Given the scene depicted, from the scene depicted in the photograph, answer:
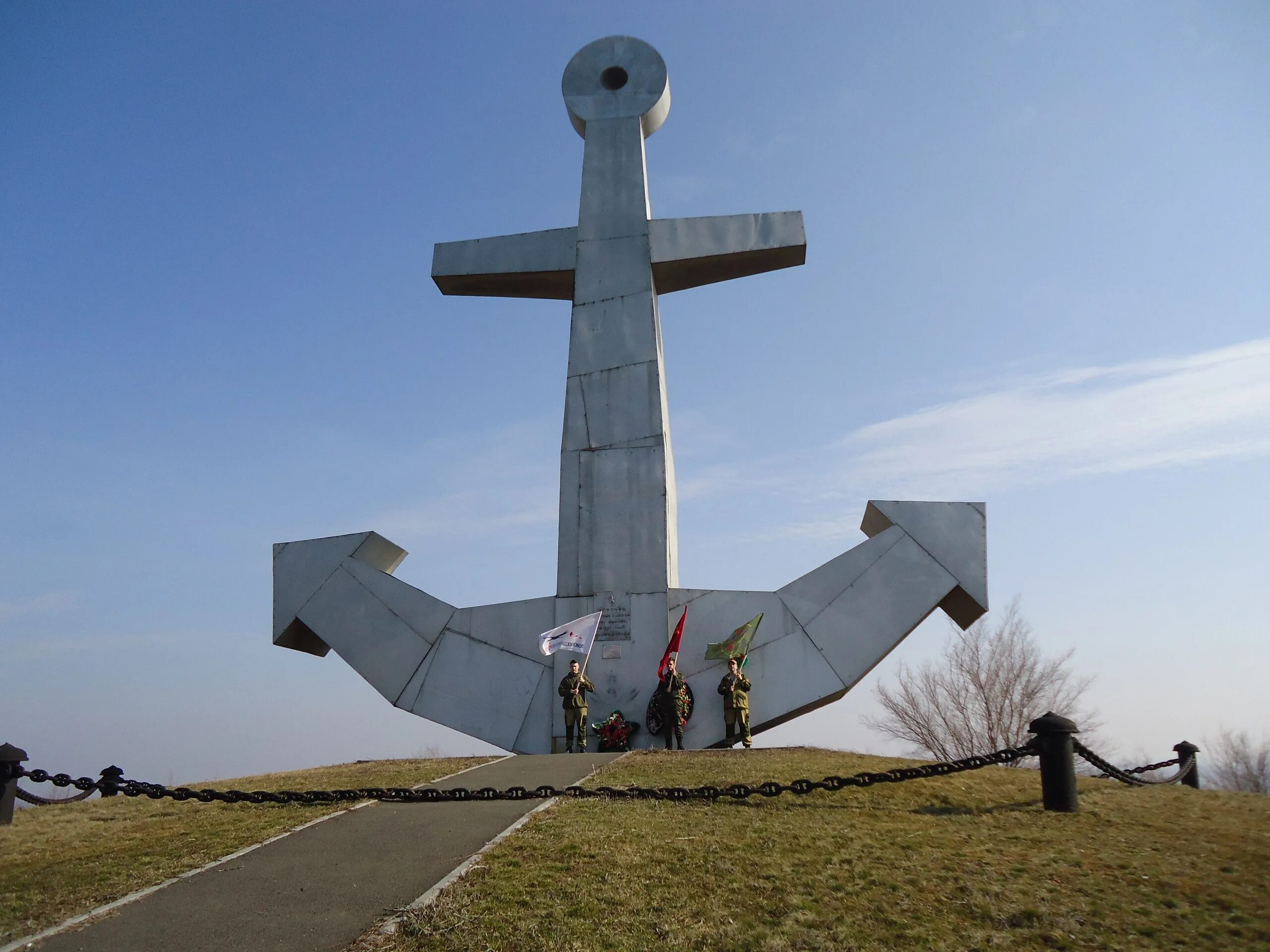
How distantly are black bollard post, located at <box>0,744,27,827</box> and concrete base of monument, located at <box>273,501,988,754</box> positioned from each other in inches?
278

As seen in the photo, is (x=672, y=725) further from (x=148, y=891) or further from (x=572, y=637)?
(x=148, y=891)

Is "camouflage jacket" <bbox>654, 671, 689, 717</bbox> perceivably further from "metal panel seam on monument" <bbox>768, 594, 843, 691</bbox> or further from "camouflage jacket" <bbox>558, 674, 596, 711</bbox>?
"metal panel seam on monument" <bbox>768, 594, 843, 691</bbox>

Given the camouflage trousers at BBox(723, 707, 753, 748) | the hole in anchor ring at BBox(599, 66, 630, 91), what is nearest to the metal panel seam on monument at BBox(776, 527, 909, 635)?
the camouflage trousers at BBox(723, 707, 753, 748)

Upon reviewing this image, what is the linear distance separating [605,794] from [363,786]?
2723mm

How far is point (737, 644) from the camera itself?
1409cm

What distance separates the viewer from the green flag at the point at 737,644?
14.0 meters

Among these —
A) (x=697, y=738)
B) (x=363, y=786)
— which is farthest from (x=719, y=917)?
(x=697, y=738)

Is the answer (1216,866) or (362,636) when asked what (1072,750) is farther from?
(362,636)

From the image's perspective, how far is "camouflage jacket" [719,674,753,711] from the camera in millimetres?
13375

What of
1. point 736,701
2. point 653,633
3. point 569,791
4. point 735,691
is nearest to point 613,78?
point 653,633

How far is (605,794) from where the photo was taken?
787 centimetres

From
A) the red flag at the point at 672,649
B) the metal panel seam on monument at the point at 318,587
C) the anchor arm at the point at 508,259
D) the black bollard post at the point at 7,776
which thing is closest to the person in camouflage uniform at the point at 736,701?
the red flag at the point at 672,649

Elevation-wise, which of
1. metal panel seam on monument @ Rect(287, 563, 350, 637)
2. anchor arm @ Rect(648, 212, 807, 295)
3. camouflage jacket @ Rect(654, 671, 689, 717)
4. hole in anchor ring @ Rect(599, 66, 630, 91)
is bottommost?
camouflage jacket @ Rect(654, 671, 689, 717)

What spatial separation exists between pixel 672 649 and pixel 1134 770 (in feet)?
20.2
